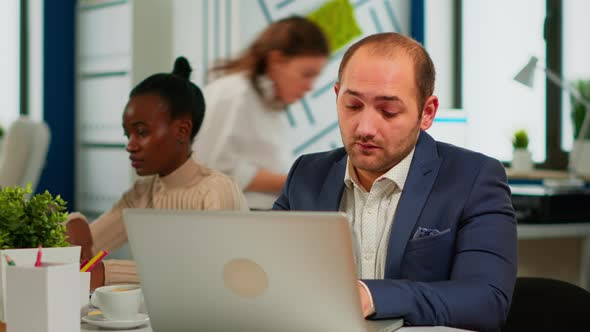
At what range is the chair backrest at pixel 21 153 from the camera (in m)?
4.50

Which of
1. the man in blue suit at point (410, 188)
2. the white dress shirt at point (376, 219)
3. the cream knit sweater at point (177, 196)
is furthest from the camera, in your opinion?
the cream knit sweater at point (177, 196)

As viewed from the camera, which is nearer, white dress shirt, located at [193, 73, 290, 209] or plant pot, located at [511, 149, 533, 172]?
white dress shirt, located at [193, 73, 290, 209]

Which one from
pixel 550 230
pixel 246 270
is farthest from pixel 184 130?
pixel 550 230

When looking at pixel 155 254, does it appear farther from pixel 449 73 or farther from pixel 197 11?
pixel 449 73

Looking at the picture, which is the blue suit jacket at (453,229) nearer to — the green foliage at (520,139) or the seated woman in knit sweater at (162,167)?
the seated woman in knit sweater at (162,167)

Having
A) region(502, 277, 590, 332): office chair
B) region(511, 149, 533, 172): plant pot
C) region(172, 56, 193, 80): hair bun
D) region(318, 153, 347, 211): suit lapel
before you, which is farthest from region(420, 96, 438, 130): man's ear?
region(511, 149, 533, 172): plant pot

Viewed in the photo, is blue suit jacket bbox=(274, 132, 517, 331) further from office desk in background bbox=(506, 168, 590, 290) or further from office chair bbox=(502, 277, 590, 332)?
office desk in background bbox=(506, 168, 590, 290)

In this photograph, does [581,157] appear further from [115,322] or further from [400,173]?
[115,322]

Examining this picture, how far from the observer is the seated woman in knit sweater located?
211cm

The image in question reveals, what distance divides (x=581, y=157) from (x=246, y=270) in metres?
3.09

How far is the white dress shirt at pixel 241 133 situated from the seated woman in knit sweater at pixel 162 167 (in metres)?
0.42

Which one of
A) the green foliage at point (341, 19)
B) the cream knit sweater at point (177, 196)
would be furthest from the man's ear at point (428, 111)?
the green foliage at point (341, 19)

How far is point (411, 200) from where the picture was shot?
159 centimetres

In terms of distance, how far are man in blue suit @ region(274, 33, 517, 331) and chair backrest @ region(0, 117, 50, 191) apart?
3179 mm
